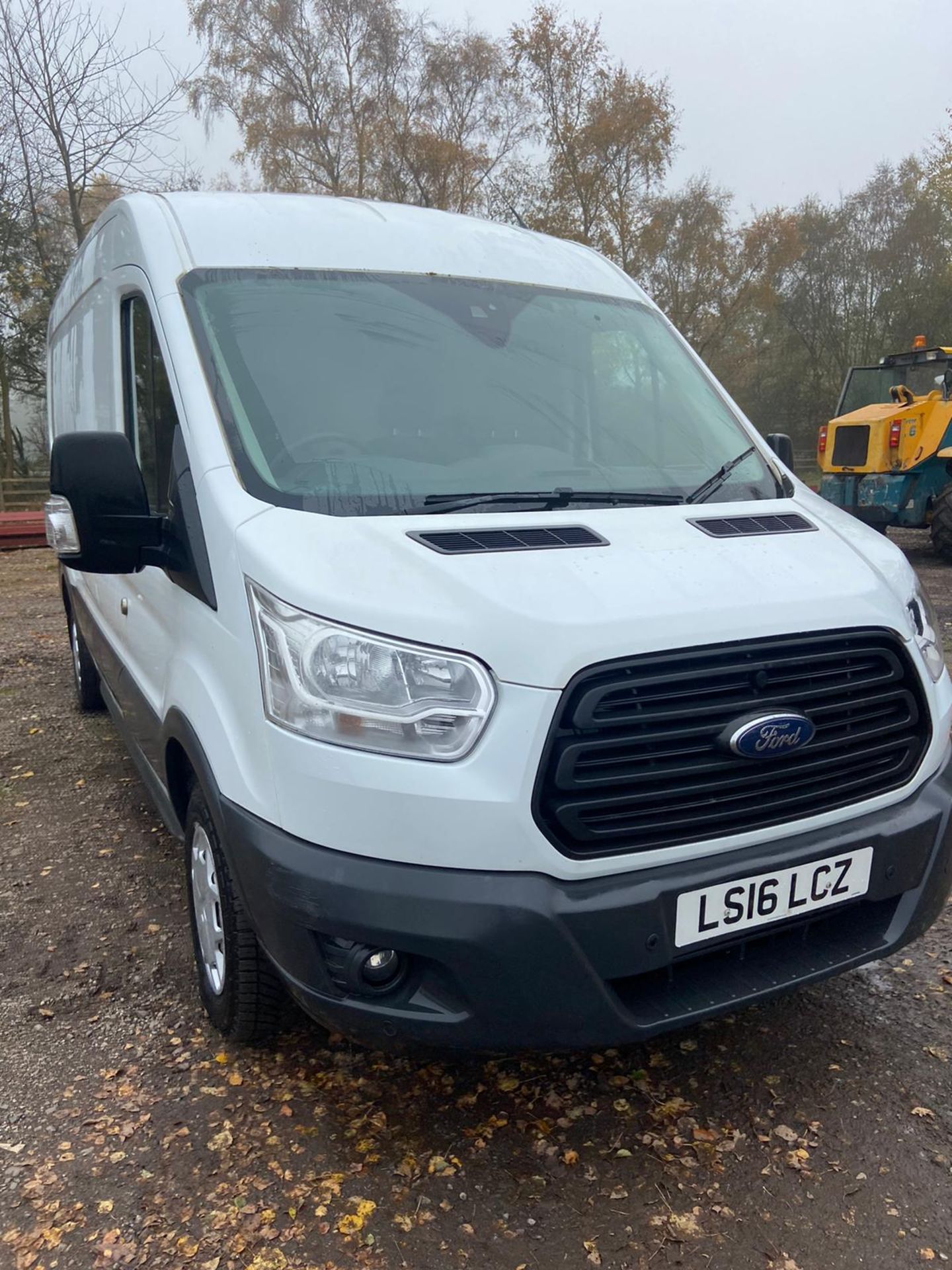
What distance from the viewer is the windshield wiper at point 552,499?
254 cm

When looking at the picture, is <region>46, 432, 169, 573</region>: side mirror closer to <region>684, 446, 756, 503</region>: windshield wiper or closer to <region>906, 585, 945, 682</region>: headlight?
<region>684, 446, 756, 503</region>: windshield wiper

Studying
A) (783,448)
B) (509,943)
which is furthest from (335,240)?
(509,943)

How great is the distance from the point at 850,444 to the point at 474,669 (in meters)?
11.7

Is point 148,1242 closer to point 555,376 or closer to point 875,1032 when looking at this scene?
point 875,1032

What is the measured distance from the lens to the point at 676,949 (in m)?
2.12

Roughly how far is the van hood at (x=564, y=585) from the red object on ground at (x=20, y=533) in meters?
14.7

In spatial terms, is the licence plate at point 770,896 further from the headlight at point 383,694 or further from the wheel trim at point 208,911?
the wheel trim at point 208,911

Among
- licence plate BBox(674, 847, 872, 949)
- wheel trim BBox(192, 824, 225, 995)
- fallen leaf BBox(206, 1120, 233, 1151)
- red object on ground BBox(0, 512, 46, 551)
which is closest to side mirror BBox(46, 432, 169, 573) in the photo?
wheel trim BBox(192, 824, 225, 995)

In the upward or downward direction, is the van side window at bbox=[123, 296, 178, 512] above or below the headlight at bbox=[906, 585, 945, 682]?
above

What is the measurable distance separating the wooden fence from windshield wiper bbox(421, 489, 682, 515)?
20092 mm

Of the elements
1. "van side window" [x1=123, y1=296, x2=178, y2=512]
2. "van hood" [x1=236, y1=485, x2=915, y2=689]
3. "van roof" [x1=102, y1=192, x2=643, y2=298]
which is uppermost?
"van roof" [x1=102, y1=192, x2=643, y2=298]

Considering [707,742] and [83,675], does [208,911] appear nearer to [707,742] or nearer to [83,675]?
[707,742]

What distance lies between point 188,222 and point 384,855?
2.13m

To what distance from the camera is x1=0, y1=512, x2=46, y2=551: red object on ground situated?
15492 millimetres
